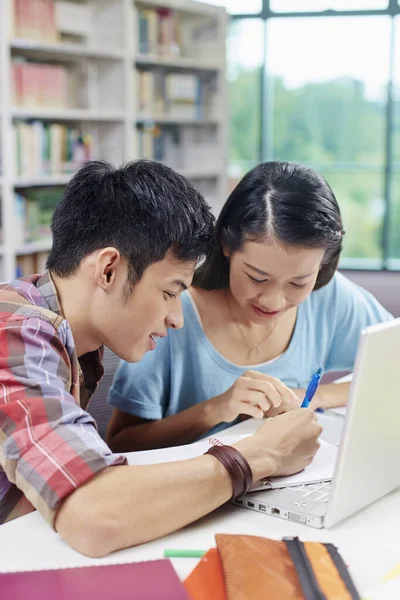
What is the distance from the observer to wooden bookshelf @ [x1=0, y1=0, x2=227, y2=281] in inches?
156

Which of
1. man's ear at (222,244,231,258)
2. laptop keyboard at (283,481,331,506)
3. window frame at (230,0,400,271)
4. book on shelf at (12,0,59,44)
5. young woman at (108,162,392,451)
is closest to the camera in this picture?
laptop keyboard at (283,481,331,506)

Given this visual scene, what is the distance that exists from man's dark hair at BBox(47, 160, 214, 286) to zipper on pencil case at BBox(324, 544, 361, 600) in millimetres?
489

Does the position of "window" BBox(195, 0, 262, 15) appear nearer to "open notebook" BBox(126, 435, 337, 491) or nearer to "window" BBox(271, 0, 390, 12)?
"window" BBox(271, 0, 390, 12)

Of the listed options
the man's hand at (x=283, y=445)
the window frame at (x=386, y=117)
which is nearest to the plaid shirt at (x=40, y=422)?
the man's hand at (x=283, y=445)

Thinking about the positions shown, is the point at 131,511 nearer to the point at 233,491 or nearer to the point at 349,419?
the point at 233,491

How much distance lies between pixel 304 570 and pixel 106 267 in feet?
1.74

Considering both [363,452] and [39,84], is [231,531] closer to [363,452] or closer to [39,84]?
[363,452]

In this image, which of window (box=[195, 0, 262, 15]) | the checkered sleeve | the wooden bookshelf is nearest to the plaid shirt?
the checkered sleeve

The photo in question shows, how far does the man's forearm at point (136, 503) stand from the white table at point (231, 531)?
0.02m

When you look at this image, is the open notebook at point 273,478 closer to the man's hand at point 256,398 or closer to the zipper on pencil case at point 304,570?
the man's hand at point 256,398

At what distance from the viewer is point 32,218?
4148mm

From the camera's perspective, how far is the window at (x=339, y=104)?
20.3 ft

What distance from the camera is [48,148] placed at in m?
4.20

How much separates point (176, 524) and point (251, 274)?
28.1 inches
